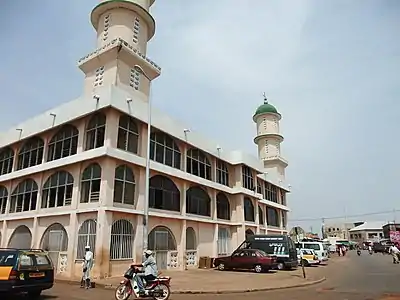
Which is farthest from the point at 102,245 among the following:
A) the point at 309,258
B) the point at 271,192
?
the point at 271,192

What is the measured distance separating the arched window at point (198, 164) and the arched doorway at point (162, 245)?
4745mm

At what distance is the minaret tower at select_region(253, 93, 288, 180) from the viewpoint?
41125 mm

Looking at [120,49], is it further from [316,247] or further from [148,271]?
[316,247]

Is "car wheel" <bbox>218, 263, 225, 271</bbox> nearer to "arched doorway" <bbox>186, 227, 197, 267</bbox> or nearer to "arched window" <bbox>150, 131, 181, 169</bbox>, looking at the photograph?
"arched doorway" <bbox>186, 227, 197, 267</bbox>

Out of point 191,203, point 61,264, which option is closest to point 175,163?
point 191,203

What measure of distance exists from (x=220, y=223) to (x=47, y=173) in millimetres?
13004

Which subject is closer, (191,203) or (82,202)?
(82,202)

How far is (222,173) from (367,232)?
288 feet

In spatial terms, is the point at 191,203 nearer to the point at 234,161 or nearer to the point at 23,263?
the point at 234,161

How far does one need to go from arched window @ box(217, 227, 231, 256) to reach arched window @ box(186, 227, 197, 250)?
3170mm

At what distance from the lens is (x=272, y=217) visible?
38.2 metres

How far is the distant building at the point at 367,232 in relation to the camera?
321 feet

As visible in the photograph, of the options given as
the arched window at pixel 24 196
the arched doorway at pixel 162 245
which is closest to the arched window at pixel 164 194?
the arched doorway at pixel 162 245

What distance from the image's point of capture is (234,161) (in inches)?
1161
